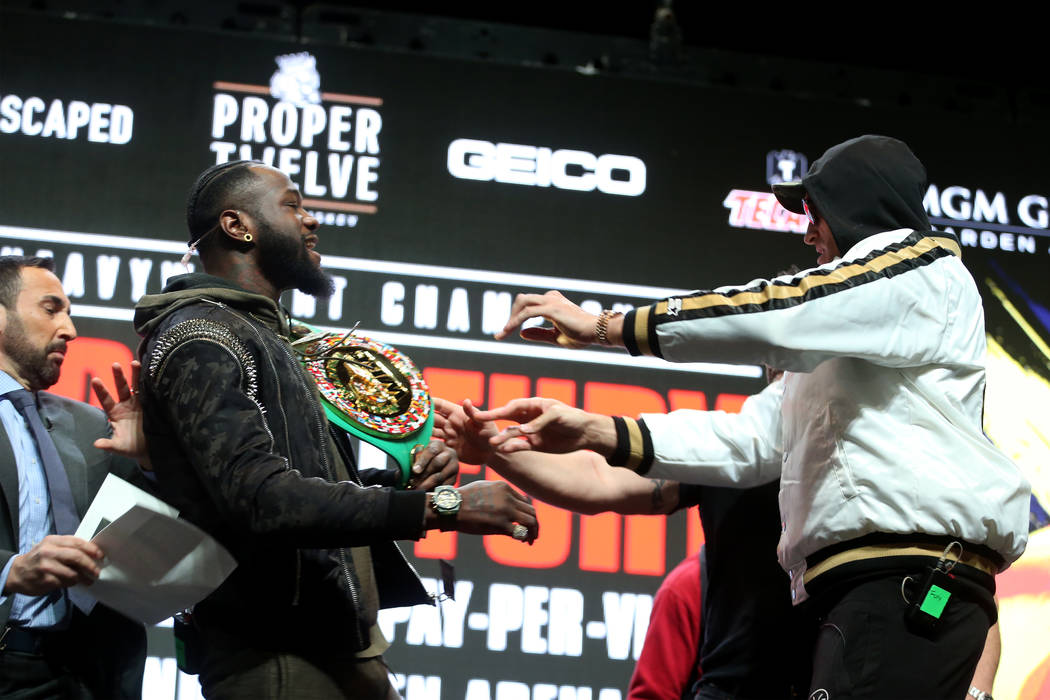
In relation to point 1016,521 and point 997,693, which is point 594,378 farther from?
point 1016,521

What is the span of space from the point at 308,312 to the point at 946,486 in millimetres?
2395

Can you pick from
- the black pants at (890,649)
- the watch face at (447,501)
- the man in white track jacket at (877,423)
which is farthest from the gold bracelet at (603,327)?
the black pants at (890,649)

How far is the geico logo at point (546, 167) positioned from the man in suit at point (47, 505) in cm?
162

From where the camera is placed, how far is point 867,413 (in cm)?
199

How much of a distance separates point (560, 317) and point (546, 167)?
Answer: 7.04 feet

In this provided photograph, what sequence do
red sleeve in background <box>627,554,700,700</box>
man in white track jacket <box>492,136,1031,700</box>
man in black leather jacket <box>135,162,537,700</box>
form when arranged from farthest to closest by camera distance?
red sleeve in background <box>627,554,700,700</box>, man in white track jacket <box>492,136,1031,700</box>, man in black leather jacket <box>135,162,537,700</box>

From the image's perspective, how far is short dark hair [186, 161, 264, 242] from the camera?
7.45 feet

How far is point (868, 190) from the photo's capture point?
215cm

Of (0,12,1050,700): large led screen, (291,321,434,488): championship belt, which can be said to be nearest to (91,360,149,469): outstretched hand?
(291,321,434,488): championship belt

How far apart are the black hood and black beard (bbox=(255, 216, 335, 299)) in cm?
96

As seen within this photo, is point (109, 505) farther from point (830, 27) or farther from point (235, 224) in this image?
point (830, 27)

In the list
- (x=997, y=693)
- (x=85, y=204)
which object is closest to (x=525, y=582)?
(x=997, y=693)

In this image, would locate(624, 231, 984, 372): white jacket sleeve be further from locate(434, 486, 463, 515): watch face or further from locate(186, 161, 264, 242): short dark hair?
locate(186, 161, 264, 242): short dark hair

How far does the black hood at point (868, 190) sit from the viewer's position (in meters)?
2.14
